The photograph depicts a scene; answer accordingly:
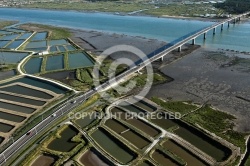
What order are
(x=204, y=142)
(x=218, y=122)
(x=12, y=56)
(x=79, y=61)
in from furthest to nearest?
(x=12, y=56) < (x=79, y=61) < (x=218, y=122) < (x=204, y=142)

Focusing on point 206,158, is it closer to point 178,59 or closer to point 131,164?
point 131,164

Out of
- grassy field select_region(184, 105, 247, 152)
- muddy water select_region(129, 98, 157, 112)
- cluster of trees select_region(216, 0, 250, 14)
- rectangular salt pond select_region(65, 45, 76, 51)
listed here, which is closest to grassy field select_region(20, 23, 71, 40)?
rectangular salt pond select_region(65, 45, 76, 51)

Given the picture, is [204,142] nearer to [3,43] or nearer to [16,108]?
[16,108]

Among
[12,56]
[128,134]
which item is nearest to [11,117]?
[128,134]

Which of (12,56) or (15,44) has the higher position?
(15,44)

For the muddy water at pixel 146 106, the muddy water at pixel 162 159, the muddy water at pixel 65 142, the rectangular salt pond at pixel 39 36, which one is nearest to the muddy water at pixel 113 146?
the muddy water at pixel 162 159

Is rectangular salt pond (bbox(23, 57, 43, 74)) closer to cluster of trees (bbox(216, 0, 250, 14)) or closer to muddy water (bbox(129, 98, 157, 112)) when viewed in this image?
muddy water (bbox(129, 98, 157, 112))

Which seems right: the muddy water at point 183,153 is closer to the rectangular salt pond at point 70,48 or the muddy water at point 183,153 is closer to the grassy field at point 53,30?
the rectangular salt pond at point 70,48
